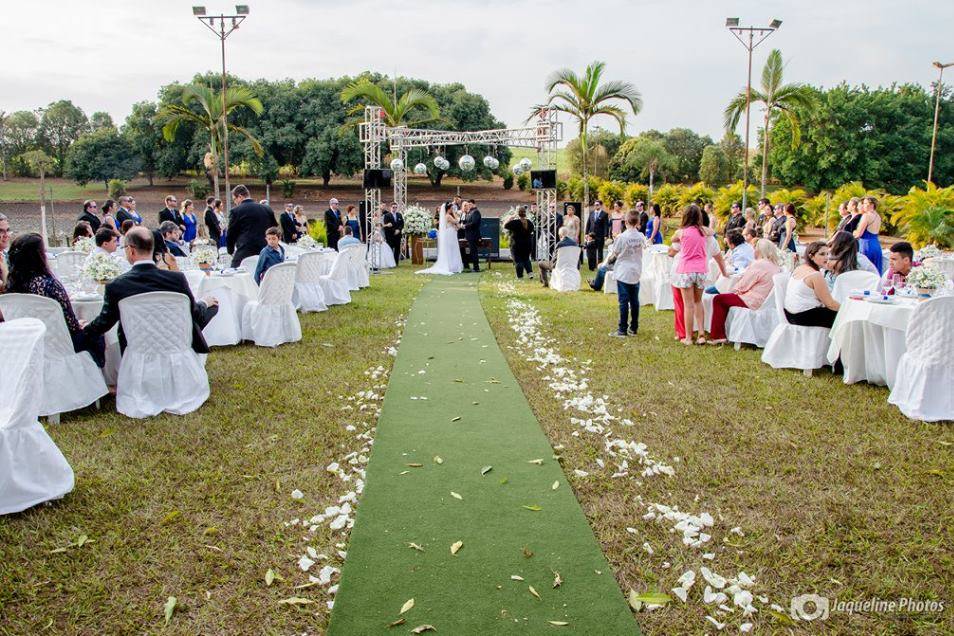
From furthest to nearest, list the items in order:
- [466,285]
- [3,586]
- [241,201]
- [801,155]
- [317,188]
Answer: [801,155], [317,188], [466,285], [241,201], [3,586]

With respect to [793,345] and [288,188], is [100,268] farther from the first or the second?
[288,188]

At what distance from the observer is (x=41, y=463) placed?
3.60 metres

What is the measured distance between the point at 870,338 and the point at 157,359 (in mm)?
5952

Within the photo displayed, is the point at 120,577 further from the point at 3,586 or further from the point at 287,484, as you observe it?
the point at 287,484

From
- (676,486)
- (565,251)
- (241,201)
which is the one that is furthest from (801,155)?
(676,486)

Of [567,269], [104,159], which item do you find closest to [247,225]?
[567,269]

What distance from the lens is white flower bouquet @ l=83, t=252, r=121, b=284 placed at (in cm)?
568

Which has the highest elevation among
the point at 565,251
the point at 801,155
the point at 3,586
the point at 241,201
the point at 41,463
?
the point at 801,155

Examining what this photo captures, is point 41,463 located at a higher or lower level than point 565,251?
lower

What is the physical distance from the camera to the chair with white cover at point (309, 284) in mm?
9711

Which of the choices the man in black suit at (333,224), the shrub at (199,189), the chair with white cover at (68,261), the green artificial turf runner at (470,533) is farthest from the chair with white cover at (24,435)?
the shrub at (199,189)

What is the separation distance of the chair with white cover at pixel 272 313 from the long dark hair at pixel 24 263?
2.71m

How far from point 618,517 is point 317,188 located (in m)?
40.0

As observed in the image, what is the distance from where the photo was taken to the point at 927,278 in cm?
540
